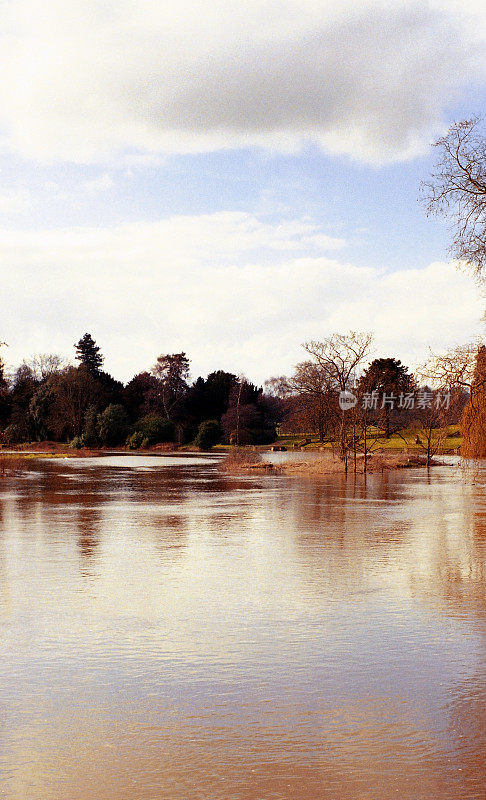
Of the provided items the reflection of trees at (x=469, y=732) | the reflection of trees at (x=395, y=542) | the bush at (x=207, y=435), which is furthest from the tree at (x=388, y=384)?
the reflection of trees at (x=469, y=732)

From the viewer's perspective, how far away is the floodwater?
4.43 metres

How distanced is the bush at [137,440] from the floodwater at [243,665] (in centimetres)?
5627

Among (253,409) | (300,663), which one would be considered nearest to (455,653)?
(300,663)

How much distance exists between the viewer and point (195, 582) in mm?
9602

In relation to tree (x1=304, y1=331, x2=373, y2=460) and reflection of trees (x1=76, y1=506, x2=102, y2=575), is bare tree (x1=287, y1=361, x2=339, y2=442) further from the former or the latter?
reflection of trees (x1=76, y1=506, x2=102, y2=575)

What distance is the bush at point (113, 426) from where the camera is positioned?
235ft

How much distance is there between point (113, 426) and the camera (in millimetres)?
71688

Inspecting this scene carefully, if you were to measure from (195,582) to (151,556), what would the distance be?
6.67 ft

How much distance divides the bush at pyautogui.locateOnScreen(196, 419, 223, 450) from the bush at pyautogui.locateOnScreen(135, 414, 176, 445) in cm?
507

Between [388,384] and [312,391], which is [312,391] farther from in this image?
[388,384]

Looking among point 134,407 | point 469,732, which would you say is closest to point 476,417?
point 469,732

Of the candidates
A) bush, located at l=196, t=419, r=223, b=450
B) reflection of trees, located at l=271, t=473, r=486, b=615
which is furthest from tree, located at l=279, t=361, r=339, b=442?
reflection of trees, located at l=271, t=473, r=486, b=615

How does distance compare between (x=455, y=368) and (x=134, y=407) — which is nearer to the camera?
(x=455, y=368)

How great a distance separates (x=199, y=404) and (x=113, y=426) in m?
17.7
